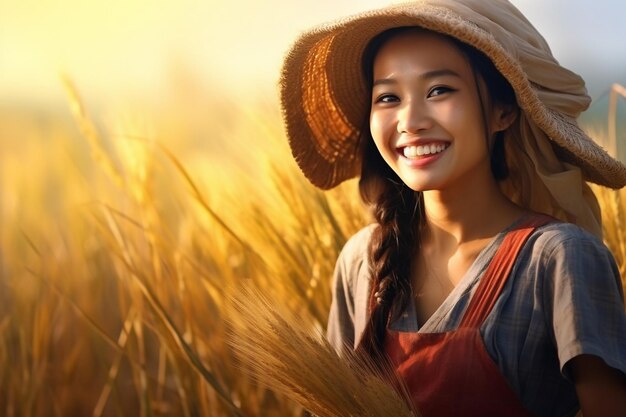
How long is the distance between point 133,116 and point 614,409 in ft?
4.76

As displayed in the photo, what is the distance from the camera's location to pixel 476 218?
5.72 feet

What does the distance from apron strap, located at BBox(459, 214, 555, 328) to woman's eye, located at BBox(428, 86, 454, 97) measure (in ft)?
0.81

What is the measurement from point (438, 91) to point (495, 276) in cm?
30

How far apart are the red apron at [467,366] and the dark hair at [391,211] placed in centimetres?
8

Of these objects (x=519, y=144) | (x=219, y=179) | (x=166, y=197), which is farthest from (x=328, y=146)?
(x=166, y=197)

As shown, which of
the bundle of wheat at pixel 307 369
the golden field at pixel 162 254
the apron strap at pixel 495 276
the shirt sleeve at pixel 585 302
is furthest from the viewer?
the golden field at pixel 162 254

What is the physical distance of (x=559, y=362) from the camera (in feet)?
5.19

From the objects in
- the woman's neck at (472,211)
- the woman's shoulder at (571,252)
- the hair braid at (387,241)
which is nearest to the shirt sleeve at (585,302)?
the woman's shoulder at (571,252)

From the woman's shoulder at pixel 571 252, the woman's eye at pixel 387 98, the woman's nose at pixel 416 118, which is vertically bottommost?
the woman's shoulder at pixel 571 252

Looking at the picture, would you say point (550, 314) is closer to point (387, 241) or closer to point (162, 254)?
point (387, 241)

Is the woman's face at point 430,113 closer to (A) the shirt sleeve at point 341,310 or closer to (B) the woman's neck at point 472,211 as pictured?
(B) the woman's neck at point 472,211

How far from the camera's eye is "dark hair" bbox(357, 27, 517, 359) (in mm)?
1727

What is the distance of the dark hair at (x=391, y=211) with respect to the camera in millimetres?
1727

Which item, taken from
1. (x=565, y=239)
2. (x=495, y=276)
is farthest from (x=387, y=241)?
(x=565, y=239)
